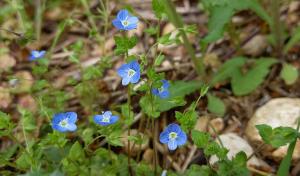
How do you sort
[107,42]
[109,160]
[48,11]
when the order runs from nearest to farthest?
[109,160], [107,42], [48,11]

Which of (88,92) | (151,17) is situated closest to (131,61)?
(88,92)

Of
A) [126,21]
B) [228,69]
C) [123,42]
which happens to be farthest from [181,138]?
[228,69]

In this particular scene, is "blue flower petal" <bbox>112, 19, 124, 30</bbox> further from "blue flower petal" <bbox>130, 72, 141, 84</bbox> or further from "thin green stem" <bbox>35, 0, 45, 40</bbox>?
"thin green stem" <bbox>35, 0, 45, 40</bbox>

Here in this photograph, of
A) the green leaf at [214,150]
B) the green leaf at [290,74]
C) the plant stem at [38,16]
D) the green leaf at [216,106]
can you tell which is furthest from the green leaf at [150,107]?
the plant stem at [38,16]

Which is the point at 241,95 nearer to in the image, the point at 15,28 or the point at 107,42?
the point at 107,42

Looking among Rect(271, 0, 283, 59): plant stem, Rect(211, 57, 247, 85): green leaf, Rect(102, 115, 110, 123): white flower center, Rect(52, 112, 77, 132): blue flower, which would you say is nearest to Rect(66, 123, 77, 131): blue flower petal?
Rect(52, 112, 77, 132): blue flower

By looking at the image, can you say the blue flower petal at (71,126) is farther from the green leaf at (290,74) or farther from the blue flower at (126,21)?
the green leaf at (290,74)
